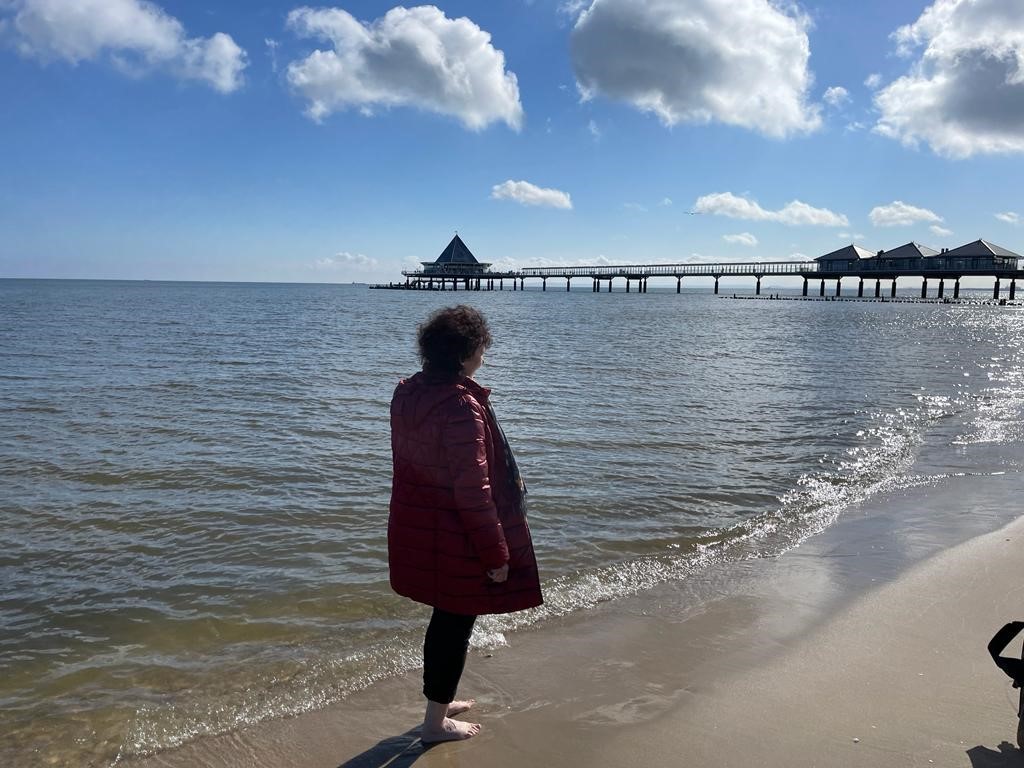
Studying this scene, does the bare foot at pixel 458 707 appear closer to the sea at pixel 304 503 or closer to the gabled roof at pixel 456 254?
the sea at pixel 304 503

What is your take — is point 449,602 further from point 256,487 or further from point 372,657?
point 256,487

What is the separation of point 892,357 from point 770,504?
70.8ft

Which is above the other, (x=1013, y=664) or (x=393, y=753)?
(x=1013, y=664)

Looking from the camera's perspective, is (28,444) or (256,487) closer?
Answer: (256,487)

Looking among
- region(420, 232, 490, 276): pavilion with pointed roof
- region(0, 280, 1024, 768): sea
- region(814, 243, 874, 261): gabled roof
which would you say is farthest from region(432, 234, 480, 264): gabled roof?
region(0, 280, 1024, 768): sea

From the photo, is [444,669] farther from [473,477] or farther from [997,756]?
[997,756]

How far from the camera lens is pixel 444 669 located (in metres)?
3.32

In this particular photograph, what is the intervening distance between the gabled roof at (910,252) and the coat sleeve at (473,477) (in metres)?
104

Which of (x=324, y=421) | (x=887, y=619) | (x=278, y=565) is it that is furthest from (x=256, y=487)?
(x=887, y=619)

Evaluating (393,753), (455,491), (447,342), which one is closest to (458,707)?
(393,753)

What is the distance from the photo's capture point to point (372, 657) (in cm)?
438

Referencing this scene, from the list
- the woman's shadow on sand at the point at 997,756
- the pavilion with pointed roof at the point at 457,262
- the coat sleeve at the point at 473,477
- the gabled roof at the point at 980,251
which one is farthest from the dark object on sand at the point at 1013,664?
the pavilion with pointed roof at the point at 457,262

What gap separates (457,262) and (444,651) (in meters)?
137

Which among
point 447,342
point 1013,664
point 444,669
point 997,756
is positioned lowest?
point 997,756
